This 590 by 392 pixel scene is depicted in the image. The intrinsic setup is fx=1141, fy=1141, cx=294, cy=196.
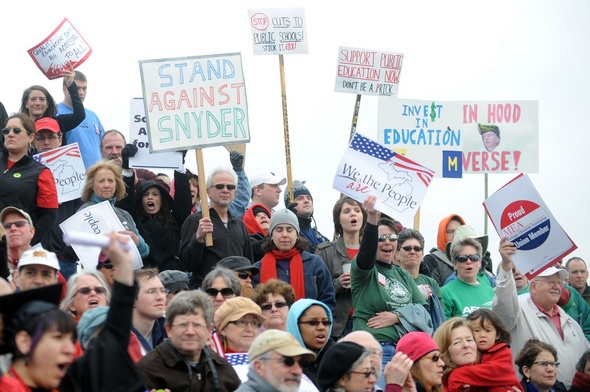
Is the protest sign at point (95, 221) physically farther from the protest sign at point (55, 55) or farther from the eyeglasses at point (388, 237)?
the protest sign at point (55, 55)

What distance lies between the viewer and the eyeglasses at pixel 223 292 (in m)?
9.42

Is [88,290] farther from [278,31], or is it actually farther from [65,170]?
[278,31]

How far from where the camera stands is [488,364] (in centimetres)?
970

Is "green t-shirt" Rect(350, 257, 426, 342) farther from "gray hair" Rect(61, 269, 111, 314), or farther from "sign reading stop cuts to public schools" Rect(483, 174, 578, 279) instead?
"gray hair" Rect(61, 269, 111, 314)

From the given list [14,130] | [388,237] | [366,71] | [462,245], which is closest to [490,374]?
[388,237]

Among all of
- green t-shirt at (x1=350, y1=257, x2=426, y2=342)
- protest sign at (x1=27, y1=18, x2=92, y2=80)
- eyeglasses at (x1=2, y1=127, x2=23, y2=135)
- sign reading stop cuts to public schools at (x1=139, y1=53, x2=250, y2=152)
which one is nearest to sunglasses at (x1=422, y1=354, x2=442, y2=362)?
green t-shirt at (x1=350, y1=257, x2=426, y2=342)

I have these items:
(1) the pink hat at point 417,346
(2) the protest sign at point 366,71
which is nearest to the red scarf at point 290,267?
(1) the pink hat at point 417,346

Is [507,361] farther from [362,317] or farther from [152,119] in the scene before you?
[152,119]

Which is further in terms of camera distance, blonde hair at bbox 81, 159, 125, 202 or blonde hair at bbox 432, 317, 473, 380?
blonde hair at bbox 81, 159, 125, 202

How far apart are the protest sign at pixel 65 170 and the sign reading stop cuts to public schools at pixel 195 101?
104 cm

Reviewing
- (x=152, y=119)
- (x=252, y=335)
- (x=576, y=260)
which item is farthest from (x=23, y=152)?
(x=576, y=260)

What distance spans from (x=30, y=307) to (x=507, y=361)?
5.25 m

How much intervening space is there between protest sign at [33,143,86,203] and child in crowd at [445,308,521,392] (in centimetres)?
457

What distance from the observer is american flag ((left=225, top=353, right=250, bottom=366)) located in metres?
8.31
